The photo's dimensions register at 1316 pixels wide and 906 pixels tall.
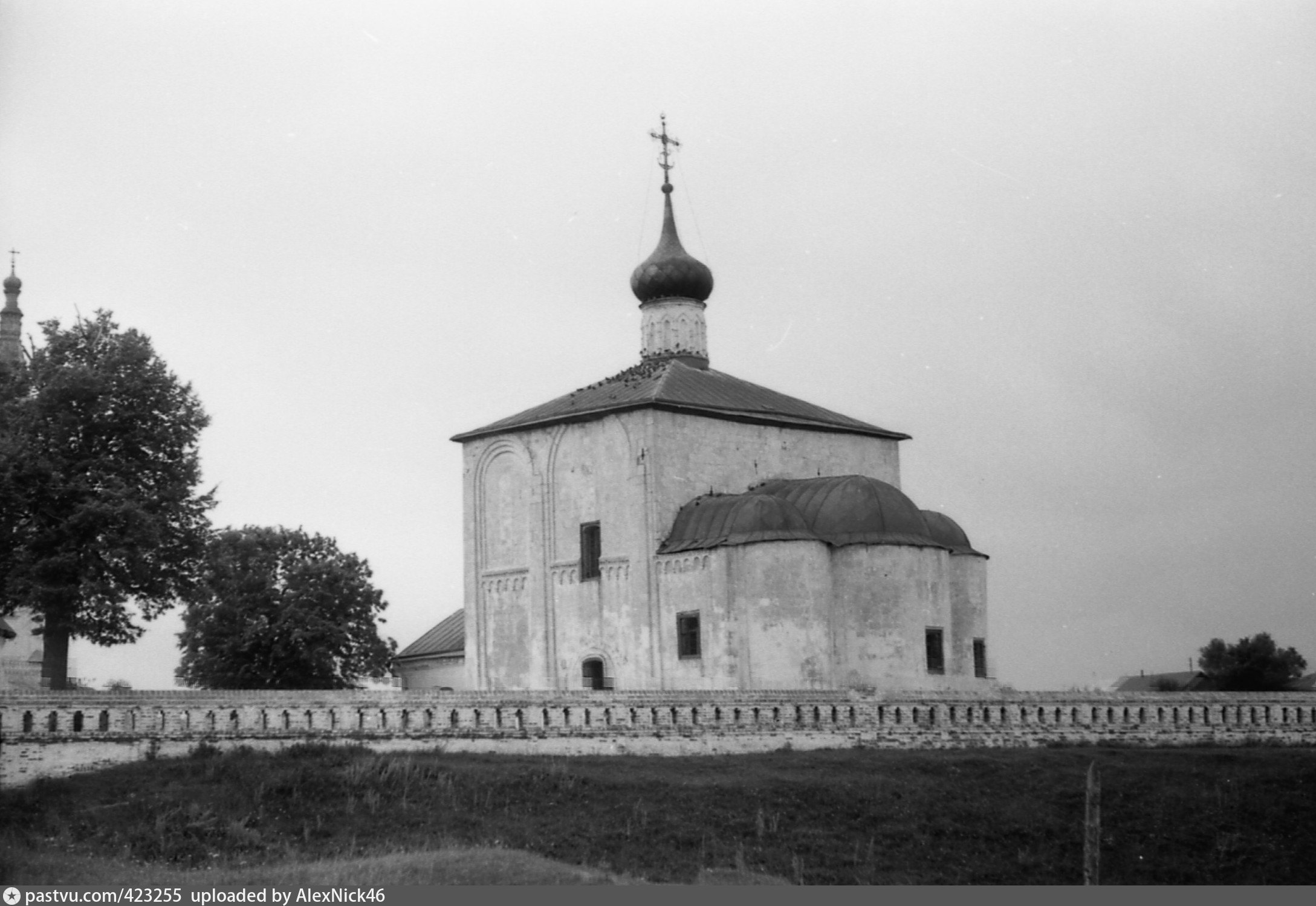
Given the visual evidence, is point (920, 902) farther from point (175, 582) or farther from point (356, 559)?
point (356, 559)

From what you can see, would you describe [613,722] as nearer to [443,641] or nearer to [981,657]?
[981,657]

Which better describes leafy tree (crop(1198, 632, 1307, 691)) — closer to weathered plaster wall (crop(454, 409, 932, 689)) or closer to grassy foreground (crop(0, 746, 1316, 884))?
weathered plaster wall (crop(454, 409, 932, 689))

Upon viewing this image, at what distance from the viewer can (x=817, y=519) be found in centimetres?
3972

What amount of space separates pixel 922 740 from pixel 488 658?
12.7m

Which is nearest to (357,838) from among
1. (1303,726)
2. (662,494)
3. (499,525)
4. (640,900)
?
(640,900)

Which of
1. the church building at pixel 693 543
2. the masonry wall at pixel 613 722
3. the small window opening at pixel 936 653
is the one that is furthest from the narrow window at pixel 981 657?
the masonry wall at pixel 613 722

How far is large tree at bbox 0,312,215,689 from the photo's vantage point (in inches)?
1219

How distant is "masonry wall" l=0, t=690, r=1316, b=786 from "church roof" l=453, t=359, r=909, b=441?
9275 millimetres

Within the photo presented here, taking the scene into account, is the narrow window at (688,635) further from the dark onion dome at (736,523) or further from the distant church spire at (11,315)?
the distant church spire at (11,315)

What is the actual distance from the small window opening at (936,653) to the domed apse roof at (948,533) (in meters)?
3.12

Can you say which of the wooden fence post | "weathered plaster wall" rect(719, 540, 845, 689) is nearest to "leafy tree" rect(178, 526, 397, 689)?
"weathered plaster wall" rect(719, 540, 845, 689)

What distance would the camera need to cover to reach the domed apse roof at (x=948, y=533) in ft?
138

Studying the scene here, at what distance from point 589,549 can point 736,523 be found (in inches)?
185

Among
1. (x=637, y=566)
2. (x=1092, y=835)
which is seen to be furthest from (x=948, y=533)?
(x=1092, y=835)
